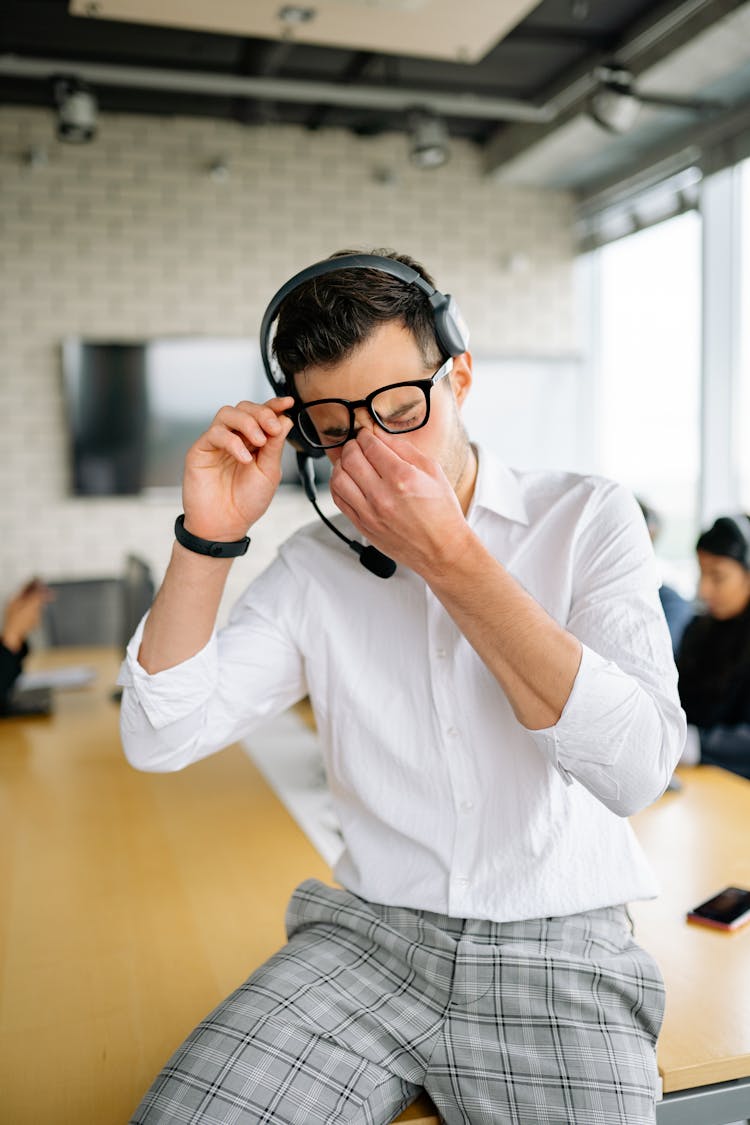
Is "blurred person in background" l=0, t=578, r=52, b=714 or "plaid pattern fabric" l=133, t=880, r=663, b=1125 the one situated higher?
"blurred person in background" l=0, t=578, r=52, b=714

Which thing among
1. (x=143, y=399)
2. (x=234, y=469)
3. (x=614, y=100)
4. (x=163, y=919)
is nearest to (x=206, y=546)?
(x=234, y=469)

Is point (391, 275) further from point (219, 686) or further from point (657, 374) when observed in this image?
point (657, 374)

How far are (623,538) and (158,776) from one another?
1.46 m

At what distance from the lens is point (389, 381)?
1193mm

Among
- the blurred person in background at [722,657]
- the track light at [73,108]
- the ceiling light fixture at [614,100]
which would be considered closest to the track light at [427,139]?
the ceiling light fixture at [614,100]

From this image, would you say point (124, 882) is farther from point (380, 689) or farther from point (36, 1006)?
point (380, 689)

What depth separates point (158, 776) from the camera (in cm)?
232

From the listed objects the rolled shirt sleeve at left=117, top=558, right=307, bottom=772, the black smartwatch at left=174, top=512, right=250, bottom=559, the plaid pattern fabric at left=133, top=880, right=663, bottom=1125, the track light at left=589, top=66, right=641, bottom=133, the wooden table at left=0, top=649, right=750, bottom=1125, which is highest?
the track light at left=589, top=66, right=641, bottom=133

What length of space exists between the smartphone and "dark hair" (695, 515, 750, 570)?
1.57m

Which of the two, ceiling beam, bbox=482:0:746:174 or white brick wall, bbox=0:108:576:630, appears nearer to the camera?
ceiling beam, bbox=482:0:746:174

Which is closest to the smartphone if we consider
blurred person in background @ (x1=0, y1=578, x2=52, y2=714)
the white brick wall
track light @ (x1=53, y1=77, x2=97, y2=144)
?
blurred person in background @ (x1=0, y1=578, x2=52, y2=714)

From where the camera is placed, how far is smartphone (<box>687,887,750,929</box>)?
146 cm

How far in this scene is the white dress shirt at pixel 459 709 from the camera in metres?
1.11

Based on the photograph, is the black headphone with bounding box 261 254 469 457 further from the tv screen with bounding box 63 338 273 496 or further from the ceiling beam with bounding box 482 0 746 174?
the tv screen with bounding box 63 338 273 496
